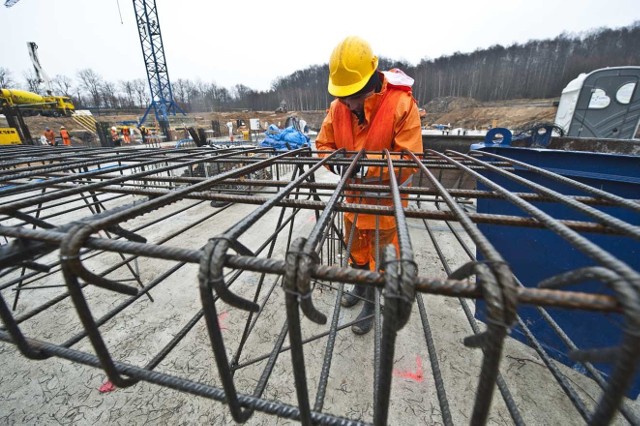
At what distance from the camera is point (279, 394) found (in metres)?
1.93

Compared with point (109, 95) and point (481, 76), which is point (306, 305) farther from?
point (109, 95)

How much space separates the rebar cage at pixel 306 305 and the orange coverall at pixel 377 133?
0.23 metres

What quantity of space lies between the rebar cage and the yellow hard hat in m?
0.57

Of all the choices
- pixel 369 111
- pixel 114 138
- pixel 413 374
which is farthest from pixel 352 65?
pixel 114 138

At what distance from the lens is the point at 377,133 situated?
2.33 meters

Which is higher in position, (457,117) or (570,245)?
(457,117)

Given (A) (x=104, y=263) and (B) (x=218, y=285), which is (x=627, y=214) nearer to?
(B) (x=218, y=285)

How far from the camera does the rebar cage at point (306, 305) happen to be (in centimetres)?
48

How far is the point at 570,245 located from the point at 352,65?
206 cm

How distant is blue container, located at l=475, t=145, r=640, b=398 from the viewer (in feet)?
5.34

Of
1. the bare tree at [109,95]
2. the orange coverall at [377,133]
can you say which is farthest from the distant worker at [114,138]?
the bare tree at [109,95]

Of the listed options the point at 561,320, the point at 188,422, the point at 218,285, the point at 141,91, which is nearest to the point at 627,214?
the point at 561,320

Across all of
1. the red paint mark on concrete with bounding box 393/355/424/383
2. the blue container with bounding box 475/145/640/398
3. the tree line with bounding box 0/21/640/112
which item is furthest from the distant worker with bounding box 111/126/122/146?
the tree line with bounding box 0/21/640/112

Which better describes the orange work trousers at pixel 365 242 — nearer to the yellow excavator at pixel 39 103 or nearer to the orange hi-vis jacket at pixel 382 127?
the orange hi-vis jacket at pixel 382 127
